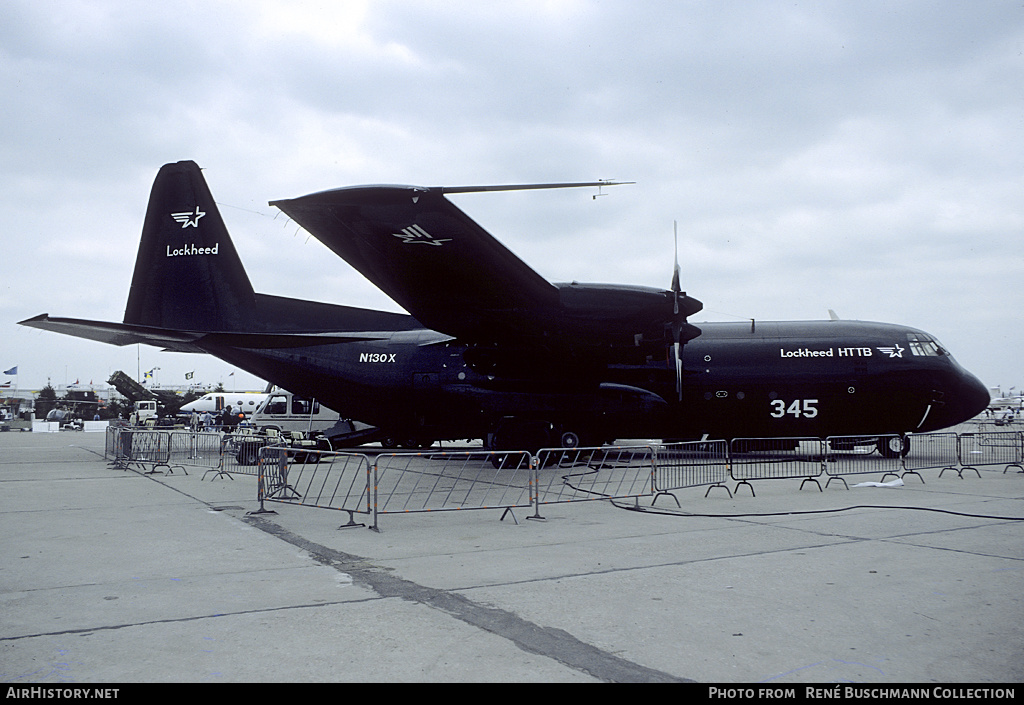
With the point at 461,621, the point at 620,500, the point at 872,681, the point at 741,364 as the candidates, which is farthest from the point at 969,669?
the point at 741,364

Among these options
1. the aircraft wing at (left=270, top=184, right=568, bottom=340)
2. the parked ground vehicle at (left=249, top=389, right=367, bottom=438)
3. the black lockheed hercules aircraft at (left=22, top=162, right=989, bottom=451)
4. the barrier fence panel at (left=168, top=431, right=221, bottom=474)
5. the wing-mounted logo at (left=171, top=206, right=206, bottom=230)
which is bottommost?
the barrier fence panel at (left=168, top=431, right=221, bottom=474)

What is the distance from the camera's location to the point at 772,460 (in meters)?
14.8

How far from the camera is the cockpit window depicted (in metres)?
17.5

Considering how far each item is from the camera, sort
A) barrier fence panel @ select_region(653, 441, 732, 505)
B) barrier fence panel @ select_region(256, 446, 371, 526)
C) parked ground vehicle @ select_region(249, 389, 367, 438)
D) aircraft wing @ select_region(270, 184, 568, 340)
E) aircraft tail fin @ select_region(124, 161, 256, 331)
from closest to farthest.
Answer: barrier fence panel @ select_region(256, 446, 371, 526) → aircraft wing @ select_region(270, 184, 568, 340) → barrier fence panel @ select_region(653, 441, 732, 505) → aircraft tail fin @ select_region(124, 161, 256, 331) → parked ground vehicle @ select_region(249, 389, 367, 438)

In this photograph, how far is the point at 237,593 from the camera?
5629 mm

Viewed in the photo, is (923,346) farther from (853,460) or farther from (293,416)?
(293,416)

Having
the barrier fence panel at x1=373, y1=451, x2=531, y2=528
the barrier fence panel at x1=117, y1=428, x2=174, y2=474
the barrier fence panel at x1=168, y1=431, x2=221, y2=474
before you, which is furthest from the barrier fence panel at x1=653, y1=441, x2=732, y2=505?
the barrier fence panel at x1=117, y1=428, x2=174, y2=474

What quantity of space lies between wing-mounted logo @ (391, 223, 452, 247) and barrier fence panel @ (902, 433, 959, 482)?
10.2 metres

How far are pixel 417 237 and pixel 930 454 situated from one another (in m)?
17.7

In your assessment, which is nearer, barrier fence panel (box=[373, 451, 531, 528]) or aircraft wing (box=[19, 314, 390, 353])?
barrier fence panel (box=[373, 451, 531, 528])

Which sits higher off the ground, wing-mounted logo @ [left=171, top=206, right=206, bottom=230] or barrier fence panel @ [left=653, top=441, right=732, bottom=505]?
wing-mounted logo @ [left=171, top=206, right=206, bottom=230]

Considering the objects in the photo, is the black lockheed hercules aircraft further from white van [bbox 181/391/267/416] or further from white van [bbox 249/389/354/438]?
white van [bbox 181/391/267/416]

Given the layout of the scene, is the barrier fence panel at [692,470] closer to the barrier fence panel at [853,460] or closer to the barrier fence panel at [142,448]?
the barrier fence panel at [853,460]
